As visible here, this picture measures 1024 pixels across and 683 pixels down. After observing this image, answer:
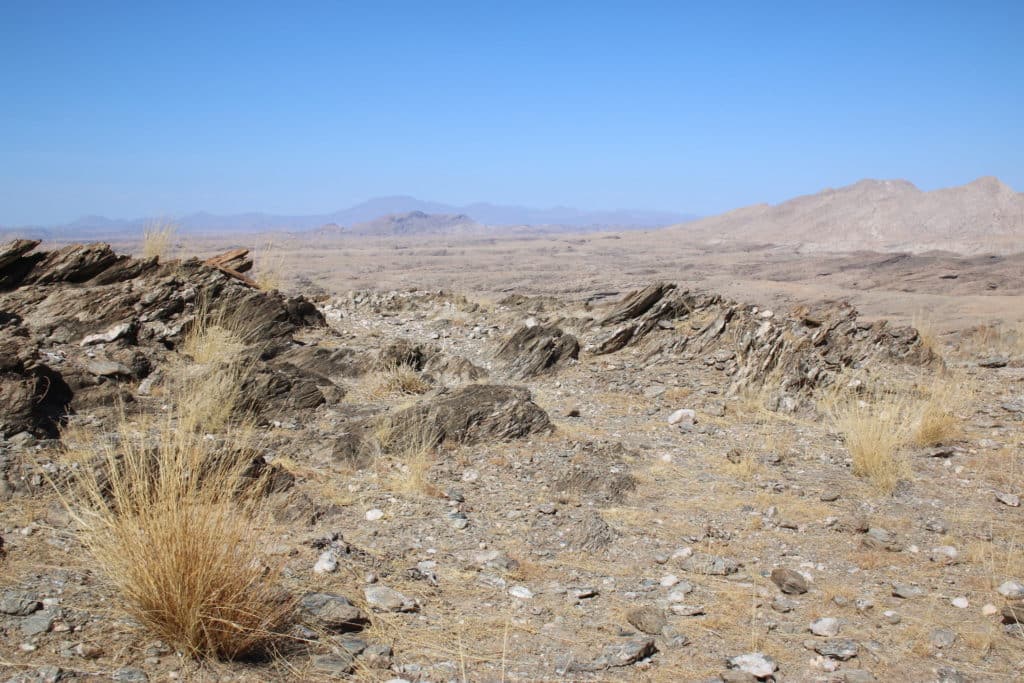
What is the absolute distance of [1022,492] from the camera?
5.41 metres

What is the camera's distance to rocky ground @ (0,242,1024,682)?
129 inches

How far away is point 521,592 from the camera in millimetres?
3949

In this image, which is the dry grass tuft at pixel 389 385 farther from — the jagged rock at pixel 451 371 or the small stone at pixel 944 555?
the small stone at pixel 944 555

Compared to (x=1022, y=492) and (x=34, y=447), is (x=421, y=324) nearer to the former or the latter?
(x=34, y=447)

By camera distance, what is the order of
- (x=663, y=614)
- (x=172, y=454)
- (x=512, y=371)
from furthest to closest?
(x=512, y=371) → (x=663, y=614) → (x=172, y=454)

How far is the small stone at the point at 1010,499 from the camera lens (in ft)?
17.1

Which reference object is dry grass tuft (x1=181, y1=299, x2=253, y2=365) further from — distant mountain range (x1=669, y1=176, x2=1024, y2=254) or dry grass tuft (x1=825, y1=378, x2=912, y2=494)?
distant mountain range (x1=669, y1=176, x2=1024, y2=254)

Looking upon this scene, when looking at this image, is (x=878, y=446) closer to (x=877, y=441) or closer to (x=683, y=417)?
(x=877, y=441)

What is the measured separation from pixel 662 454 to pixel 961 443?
277 centimetres

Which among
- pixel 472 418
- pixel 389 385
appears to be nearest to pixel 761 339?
pixel 472 418

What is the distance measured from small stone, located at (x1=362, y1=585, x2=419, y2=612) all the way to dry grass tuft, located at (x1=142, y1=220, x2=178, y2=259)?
25.0ft

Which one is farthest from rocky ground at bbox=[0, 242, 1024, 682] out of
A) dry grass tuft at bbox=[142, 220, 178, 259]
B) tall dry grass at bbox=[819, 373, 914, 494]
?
dry grass tuft at bbox=[142, 220, 178, 259]

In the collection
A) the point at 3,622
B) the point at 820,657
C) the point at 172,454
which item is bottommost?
the point at 820,657

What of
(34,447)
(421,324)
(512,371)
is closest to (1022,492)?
(512,371)
